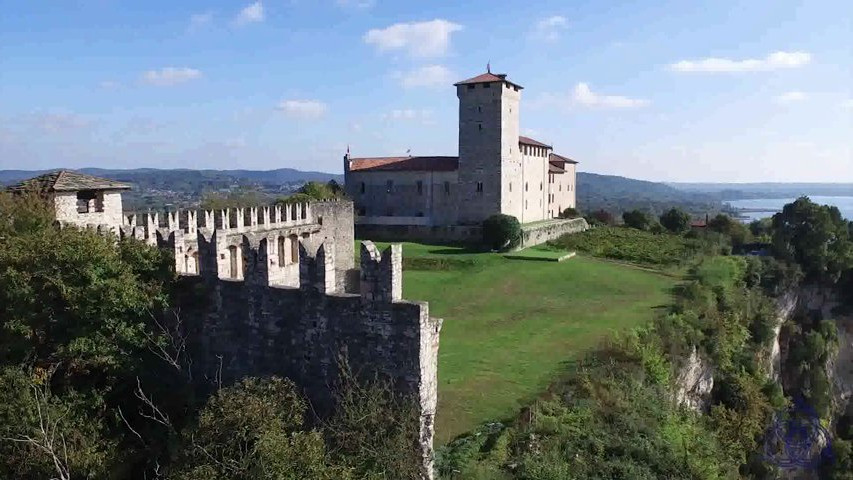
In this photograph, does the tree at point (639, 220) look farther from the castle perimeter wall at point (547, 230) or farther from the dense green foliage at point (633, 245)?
the castle perimeter wall at point (547, 230)

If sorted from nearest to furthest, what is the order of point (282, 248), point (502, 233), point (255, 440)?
point (255, 440)
point (282, 248)
point (502, 233)

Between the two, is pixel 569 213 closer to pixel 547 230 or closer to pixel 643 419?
pixel 547 230

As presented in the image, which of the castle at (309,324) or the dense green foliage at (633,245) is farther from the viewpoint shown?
the dense green foliage at (633,245)

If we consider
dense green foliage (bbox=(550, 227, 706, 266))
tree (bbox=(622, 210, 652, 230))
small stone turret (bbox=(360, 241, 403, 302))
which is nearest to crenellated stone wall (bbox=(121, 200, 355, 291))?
small stone turret (bbox=(360, 241, 403, 302))

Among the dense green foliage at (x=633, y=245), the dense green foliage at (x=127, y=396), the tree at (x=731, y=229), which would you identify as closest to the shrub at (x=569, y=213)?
the dense green foliage at (x=633, y=245)

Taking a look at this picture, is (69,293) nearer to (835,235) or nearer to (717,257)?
(717,257)

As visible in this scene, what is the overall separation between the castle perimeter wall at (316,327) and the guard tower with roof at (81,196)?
590 cm

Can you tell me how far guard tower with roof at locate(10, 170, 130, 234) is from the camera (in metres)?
18.1

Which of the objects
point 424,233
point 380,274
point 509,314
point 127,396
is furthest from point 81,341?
point 424,233

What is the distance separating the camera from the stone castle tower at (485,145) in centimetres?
5356

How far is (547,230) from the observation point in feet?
182

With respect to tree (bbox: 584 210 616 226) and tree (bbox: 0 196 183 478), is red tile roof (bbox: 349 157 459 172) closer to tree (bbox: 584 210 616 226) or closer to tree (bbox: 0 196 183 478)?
tree (bbox: 584 210 616 226)

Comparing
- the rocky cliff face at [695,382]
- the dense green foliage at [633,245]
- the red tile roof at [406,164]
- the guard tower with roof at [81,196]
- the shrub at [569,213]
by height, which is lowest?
the rocky cliff face at [695,382]

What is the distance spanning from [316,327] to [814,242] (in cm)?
4576
